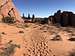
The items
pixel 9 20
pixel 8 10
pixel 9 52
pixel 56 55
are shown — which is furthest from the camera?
pixel 8 10

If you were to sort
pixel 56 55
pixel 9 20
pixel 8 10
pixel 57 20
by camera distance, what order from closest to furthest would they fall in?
pixel 56 55, pixel 9 20, pixel 8 10, pixel 57 20

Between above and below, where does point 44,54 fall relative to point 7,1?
below

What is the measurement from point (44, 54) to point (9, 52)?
2.39 meters

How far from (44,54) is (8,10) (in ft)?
127

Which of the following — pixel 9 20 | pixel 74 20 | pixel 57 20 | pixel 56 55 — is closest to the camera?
pixel 56 55

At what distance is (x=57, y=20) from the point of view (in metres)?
66.9

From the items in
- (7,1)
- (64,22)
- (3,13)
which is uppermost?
(7,1)

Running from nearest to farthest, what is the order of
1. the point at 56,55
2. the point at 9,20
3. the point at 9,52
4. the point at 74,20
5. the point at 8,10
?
the point at 9,52 < the point at 56,55 < the point at 9,20 < the point at 8,10 < the point at 74,20

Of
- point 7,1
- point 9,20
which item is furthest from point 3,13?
point 7,1

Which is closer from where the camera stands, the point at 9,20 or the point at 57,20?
the point at 9,20

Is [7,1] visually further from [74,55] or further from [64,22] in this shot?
[74,55]

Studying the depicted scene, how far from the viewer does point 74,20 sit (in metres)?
62.8

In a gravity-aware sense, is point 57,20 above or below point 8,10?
below

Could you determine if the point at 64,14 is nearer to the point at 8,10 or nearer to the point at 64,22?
the point at 64,22
